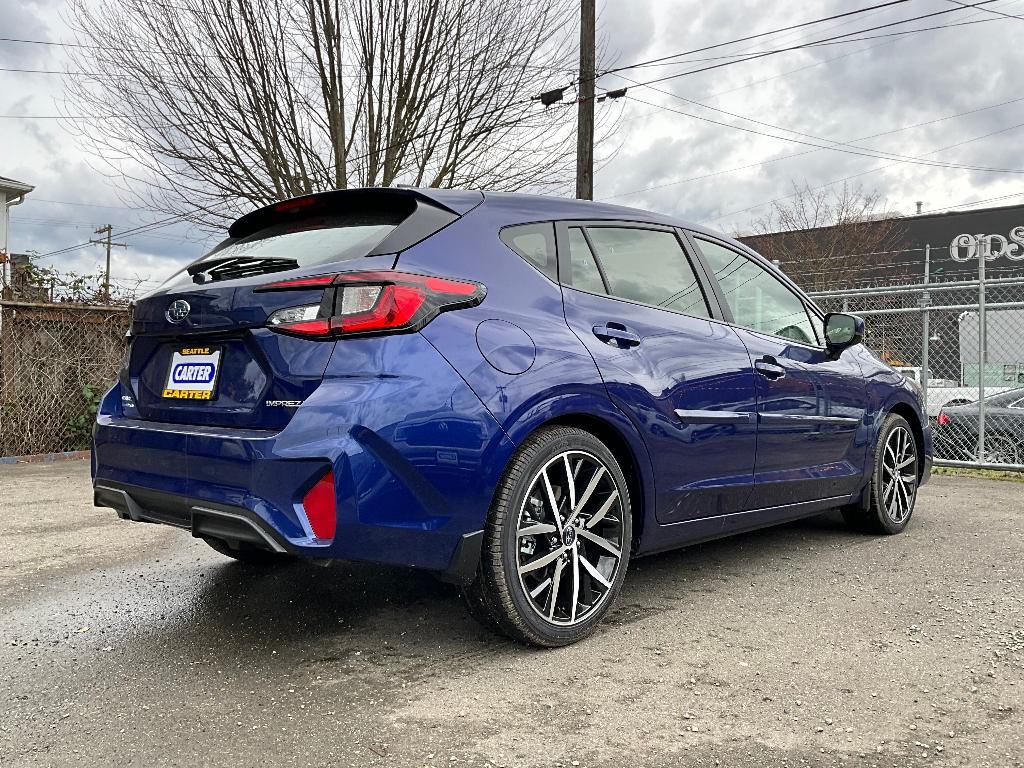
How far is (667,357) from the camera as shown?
337cm

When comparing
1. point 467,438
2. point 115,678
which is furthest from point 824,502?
point 115,678

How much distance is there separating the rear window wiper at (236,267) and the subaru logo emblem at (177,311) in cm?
10

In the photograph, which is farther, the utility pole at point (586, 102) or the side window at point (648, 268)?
the utility pole at point (586, 102)

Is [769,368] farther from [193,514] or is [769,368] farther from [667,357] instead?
[193,514]

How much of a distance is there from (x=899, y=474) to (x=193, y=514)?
13.4 feet

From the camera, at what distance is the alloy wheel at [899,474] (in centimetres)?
492

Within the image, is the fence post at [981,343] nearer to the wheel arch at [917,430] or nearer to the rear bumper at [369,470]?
the wheel arch at [917,430]

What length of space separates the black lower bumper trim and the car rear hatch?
0.87ft

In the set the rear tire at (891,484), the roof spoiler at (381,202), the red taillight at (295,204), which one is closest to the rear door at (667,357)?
the roof spoiler at (381,202)

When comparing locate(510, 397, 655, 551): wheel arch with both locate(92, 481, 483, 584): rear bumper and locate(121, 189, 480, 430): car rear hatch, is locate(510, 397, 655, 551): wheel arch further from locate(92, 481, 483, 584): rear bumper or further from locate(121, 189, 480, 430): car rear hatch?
locate(121, 189, 480, 430): car rear hatch

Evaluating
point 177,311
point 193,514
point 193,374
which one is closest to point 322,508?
point 193,514

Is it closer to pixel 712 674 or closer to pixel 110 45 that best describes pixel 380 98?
pixel 110 45

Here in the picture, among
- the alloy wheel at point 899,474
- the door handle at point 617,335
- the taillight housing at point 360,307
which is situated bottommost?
the alloy wheel at point 899,474

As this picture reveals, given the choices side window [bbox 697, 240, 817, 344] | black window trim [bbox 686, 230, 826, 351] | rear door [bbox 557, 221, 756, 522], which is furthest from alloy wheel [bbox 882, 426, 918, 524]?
rear door [bbox 557, 221, 756, 522]
